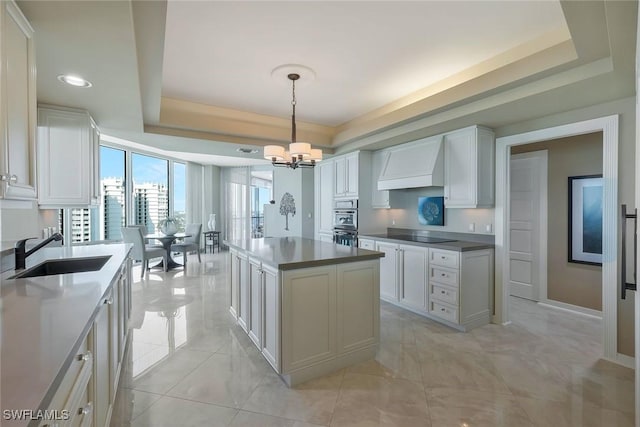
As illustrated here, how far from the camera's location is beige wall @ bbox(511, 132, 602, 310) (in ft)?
12.5

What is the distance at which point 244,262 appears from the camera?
3.16 metres

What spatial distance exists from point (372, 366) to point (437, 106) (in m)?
2.69

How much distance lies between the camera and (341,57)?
2.75 metres

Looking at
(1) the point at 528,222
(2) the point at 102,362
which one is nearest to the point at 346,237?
(1) the point at 528,222

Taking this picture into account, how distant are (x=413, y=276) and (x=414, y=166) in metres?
1.50

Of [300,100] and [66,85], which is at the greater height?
[300,100]

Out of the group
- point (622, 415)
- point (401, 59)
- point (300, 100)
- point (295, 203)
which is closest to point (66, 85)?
point (300, 100)

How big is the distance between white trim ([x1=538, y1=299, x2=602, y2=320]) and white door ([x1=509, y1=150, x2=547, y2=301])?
134mm

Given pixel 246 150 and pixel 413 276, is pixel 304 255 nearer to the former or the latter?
pixel 413 276

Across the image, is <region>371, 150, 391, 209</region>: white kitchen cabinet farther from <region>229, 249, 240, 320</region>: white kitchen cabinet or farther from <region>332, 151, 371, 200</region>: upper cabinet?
<region>229, 249, 240, 320</region>: white kitchen cabinet

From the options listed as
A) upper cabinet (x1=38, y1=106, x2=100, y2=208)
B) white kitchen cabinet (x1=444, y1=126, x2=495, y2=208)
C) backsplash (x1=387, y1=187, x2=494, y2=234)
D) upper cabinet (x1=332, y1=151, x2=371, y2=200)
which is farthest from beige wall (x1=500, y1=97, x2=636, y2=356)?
upper cabinet (x1=38, y1=106, x2=100, y2=208)

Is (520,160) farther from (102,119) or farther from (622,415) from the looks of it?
(102,119)

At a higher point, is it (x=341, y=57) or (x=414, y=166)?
(x=341, y=57)

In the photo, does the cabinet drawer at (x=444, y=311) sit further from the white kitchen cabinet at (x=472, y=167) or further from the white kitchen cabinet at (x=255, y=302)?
the white kitchen cabinet at (x=255, y=302)
